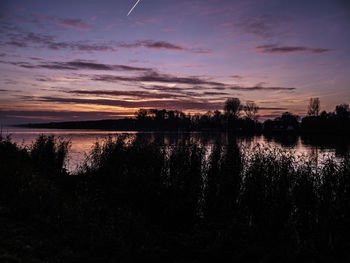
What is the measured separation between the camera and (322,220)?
25.5 ft

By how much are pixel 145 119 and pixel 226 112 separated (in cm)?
5917

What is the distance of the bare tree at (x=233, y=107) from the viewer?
352 feet

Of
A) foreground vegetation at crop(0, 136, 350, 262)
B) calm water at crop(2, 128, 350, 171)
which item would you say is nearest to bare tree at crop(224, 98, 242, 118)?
calm water at crop(2, 128, 350, 171)

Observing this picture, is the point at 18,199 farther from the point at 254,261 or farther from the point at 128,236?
the point at 254,261

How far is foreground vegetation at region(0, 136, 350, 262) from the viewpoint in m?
5.72

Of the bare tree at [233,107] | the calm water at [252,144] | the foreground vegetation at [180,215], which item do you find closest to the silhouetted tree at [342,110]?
the bare tree at [233,107]

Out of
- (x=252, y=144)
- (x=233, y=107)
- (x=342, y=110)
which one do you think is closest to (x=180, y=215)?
(x=252, y=144)

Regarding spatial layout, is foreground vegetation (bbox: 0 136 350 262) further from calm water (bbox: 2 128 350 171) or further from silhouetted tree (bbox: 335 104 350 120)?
silhouetted tree (bbox: 335 104 350 120)

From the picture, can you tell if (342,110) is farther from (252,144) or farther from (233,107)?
(252,144)

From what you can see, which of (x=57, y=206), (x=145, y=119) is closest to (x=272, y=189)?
(x=57, y=206)

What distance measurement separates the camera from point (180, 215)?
9.01 metres

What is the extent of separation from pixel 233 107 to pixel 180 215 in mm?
102712

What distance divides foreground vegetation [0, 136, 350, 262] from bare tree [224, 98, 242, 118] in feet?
317

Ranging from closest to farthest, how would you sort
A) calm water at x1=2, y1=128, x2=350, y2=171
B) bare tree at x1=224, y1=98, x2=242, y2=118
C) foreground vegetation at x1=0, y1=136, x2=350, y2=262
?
foreground vegetation at x1=0, y1=136, x2=350, y2=262
calm water at x1=2, y1=128, x2=350, y2=171
bare tree at x1=224, y1=98, x2=242, y2=118
